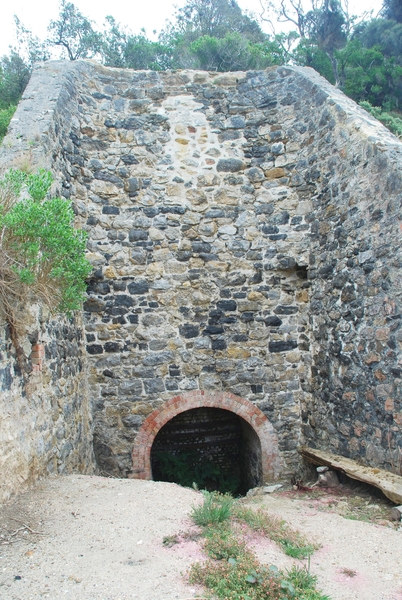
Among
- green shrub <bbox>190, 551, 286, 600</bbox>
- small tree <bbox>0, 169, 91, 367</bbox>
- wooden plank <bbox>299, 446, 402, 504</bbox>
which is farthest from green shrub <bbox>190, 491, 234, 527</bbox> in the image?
small tree <bbox>0, 169, 91, 367</bbox>

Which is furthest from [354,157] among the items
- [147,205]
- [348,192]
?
[147,205]

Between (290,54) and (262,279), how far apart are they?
47.3ft

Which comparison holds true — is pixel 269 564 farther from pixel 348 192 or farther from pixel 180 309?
pixel 348 192

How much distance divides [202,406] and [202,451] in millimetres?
2893

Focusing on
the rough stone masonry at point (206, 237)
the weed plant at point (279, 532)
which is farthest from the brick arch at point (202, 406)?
the weed plant at point (279, 532)

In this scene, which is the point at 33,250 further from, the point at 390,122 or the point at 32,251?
the point at 390,122

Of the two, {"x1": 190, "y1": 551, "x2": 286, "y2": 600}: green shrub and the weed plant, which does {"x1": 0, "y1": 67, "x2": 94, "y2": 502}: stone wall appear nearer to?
{"x1": 190, "y1": 551, "x2": 286, "y2": 600}: green shrub

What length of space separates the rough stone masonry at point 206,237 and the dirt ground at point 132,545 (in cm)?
182

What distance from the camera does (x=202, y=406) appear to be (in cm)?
615

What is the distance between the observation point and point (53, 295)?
3.84 metres

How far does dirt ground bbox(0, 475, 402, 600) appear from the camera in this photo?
2596 millimetres

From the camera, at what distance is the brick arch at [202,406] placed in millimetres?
5918

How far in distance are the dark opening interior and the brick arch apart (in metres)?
1.69

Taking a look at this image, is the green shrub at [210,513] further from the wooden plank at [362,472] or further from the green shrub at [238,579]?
the wooden plank at [362,472]
